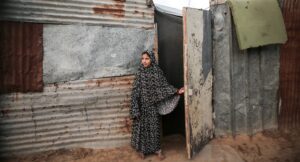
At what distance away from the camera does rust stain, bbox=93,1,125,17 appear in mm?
4876

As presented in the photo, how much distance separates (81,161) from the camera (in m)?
4.70

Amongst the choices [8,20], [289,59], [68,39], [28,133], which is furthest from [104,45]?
[289,59]

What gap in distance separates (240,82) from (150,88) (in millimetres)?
1707

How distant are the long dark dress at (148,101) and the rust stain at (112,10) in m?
0.88

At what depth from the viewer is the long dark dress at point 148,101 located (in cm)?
477

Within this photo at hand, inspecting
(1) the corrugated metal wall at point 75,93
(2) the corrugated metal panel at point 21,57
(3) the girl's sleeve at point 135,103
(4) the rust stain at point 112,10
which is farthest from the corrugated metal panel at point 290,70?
(2) the corrugated metal panel at point 21,57

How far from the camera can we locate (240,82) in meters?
5.45

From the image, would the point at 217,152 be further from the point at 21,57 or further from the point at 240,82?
the point at 21,57

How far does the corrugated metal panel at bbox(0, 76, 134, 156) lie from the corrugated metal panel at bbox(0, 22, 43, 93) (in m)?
0.15

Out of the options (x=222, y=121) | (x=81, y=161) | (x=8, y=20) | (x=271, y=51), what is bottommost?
(x=81, y=161)

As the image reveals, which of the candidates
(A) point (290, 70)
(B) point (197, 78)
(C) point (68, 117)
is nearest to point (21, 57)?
(C) point (68, 117)

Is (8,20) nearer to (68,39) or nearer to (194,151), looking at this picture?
(68,39)

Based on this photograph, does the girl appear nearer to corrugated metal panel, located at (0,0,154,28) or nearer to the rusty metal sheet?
the rusty metal sheet

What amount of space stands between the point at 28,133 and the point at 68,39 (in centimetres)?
150
